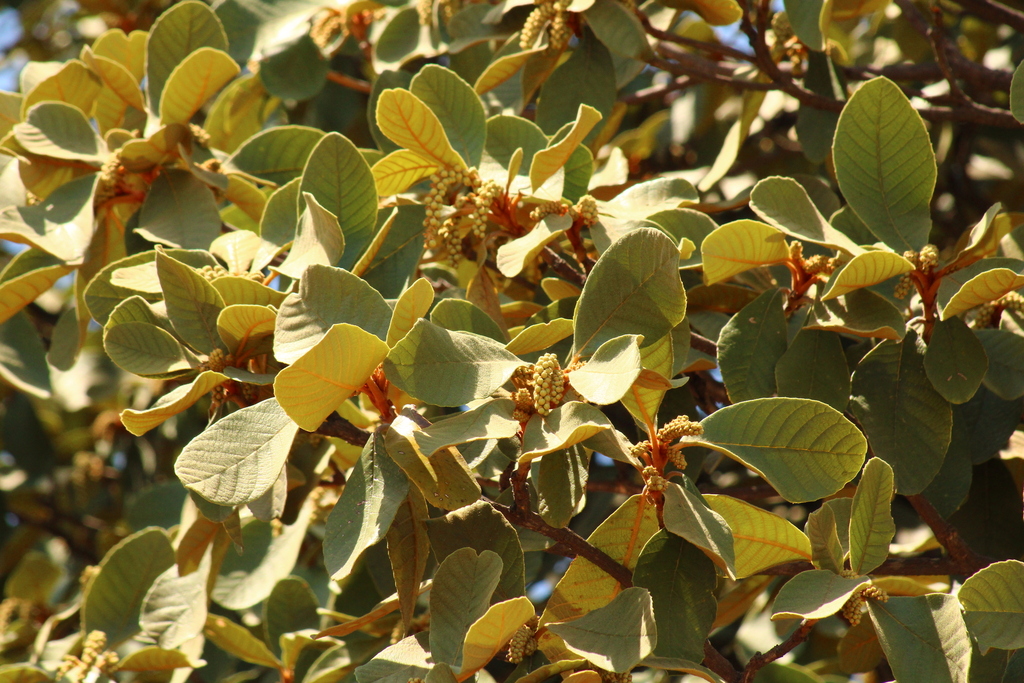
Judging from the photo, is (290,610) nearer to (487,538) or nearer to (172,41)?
(487,538)

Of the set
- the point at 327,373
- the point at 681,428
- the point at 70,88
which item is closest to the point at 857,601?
the point at 681,428

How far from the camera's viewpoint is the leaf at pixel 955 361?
4.17 ft

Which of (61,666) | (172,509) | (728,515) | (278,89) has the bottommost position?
(172,509)

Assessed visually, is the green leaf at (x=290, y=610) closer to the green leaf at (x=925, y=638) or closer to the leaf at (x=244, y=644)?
the leaf at (x=244, y=644)

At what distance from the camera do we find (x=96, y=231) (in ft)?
5.32

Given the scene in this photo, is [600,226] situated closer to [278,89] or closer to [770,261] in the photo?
[770,261]

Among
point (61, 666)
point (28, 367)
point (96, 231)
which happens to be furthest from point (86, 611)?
point (96, 231)

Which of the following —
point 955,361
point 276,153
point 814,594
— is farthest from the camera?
point 276,153

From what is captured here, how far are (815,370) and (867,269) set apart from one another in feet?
0.73

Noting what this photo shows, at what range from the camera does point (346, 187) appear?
4.26 feet

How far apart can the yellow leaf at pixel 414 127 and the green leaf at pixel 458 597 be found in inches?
21.8

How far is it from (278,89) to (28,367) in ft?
2.57

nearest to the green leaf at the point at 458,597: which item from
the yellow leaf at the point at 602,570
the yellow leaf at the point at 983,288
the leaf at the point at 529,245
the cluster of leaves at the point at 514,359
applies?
the cluster of leaves at the point at 514,359

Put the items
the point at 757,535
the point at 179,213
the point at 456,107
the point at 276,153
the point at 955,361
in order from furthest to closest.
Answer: the point at 276,153 → the point at 179,213 → the point at 456,107 → the point at 955,361 → the point at 757,535
